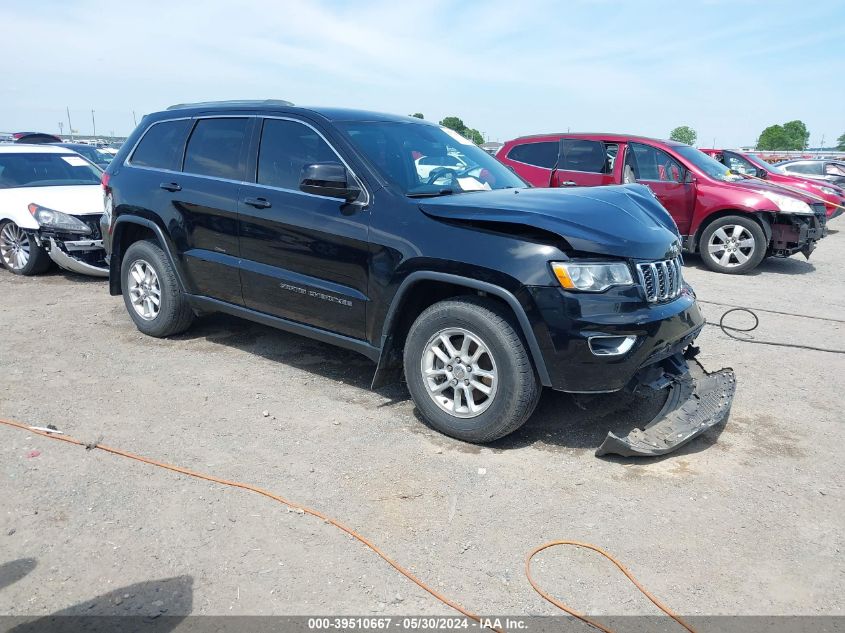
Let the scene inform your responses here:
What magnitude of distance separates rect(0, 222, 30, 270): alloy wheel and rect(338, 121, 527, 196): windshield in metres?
5.81

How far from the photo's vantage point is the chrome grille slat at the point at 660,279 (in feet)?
12.0

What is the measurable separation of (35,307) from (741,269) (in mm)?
8838

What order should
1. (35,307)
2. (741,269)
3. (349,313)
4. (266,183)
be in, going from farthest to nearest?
(741,269)
(35,307)
(266,183)
(349,313)

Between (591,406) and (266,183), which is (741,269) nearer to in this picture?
(591,406)

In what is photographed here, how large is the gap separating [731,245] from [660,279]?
257 inches

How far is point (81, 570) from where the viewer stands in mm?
2742

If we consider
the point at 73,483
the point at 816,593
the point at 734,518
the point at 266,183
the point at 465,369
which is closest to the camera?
the point at 816,593

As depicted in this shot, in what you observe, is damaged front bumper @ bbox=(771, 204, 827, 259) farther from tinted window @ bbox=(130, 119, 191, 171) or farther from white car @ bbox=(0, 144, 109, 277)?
white car @ bbox=(0, 144, 109, 277)

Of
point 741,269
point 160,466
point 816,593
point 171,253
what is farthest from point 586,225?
point 741,269

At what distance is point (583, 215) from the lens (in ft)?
11.9

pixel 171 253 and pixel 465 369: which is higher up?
pixel 171 253

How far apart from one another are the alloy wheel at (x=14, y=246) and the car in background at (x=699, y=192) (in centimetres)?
705

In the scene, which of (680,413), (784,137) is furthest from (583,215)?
(784,137)

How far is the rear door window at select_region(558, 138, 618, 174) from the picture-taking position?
1011cm
